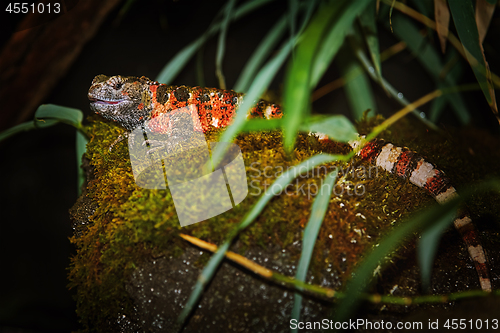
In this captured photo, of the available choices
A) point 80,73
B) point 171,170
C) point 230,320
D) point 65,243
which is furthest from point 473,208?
point 65,243

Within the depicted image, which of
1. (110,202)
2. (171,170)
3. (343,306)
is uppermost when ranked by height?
(171,170)

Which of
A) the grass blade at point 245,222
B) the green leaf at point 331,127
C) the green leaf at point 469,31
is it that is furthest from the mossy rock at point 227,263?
the green leaf at point 469,31

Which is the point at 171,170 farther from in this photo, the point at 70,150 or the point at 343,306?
the point at 70,150

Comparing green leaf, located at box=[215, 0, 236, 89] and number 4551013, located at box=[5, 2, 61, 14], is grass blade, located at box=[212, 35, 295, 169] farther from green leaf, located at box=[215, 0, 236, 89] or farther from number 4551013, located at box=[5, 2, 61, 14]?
number 4551013, located at box=[5, 2, 61, 14]

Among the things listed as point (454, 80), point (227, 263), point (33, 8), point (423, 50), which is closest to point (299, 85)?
point (227, 263)

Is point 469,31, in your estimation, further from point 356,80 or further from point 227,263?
point 227,263

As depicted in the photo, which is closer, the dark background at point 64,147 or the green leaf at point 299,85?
the green leaf at point 299,85

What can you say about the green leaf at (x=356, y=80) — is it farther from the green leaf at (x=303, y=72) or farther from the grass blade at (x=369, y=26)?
the green leaf at (x=303, y=72)
